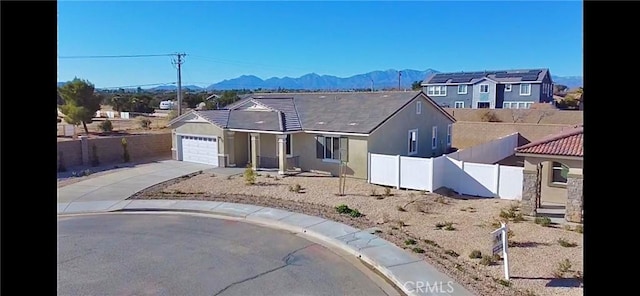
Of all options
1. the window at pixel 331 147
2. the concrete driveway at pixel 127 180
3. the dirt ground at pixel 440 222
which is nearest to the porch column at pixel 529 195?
the dirt ground at pixel 440 222

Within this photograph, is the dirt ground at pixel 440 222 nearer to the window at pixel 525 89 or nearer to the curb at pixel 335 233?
the curb at pixel 335 233

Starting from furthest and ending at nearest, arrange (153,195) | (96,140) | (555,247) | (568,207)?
(96,140) → (153,195) → (568,207) → (555,247)

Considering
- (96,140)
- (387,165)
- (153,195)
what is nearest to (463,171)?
(387,165)

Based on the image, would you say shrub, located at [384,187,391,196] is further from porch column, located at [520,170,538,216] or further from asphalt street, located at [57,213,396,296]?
asphalt street, located at [57,213,396,296]

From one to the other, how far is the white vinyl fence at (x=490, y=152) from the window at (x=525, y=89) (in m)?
29.8

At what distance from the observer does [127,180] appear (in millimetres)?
22438

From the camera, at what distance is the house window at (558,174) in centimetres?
1742

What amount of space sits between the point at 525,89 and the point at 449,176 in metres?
46.7

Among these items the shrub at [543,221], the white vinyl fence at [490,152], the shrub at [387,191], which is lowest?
the shrub at [543,221]

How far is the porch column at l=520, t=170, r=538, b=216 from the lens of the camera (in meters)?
15.8
